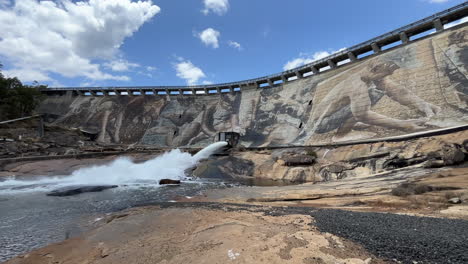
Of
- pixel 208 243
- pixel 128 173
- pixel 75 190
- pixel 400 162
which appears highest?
pixel 400 162

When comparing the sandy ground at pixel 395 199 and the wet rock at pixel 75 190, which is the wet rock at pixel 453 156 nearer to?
the sandy ground at pixel 395 199

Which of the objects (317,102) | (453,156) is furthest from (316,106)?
(453,156)

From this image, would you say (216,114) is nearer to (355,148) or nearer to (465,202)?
(355,148)

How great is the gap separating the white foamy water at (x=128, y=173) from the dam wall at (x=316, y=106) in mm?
14698

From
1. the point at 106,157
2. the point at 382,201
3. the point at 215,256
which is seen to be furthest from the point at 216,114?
the point at 215,256

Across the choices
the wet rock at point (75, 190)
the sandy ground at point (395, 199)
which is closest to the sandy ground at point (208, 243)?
the sandy ground at point (395, 199)

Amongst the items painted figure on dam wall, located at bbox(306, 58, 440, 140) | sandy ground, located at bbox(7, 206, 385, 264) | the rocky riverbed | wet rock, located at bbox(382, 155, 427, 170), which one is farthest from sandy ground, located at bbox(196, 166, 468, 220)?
painted figure on dam wall, located at bbox(306, 58, 440, 140)

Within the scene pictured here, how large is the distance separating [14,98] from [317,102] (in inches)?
1886

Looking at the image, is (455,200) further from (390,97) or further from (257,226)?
(390,97)

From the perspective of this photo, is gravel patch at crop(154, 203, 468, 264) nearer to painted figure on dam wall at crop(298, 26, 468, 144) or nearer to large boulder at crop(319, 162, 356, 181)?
large boulder at crop(319, 162, 356, 181)

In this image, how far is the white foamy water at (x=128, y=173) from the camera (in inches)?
711

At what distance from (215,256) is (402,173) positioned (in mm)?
14148

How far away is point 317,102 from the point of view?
36.5 metres

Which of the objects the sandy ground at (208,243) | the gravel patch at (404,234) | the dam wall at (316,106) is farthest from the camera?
the dam wall at (316,106)
